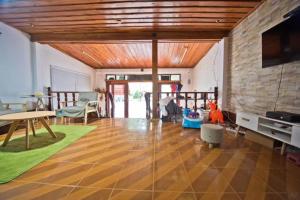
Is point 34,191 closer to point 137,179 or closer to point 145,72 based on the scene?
point 137,179

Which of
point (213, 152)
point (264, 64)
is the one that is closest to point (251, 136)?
point (213, 152)

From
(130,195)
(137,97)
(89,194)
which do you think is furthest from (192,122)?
(137,97)

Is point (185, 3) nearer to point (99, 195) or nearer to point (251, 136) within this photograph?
point (251, 136)

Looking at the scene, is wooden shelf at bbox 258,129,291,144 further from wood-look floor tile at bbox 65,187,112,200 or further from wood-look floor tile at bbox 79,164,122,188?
wood-look floor tile at bbox 65,187,112,200

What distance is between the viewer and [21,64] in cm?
448

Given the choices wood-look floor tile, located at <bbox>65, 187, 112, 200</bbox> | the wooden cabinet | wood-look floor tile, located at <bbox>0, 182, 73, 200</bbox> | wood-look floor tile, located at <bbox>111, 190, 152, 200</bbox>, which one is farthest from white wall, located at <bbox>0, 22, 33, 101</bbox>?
the wooden cabinet

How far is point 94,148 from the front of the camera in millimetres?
2527

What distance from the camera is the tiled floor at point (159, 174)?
1.43 metres

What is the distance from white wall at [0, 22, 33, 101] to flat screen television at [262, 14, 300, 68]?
5.71 meters

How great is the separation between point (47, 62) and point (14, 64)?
4.35 feet

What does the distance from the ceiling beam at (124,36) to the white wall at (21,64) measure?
0.41 m

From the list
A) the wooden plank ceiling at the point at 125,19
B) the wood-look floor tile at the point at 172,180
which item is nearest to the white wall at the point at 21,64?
the wooden plank ceiling at the point at 125,19

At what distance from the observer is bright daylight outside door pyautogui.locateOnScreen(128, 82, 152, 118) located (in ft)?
31.0

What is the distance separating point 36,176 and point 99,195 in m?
0.82
